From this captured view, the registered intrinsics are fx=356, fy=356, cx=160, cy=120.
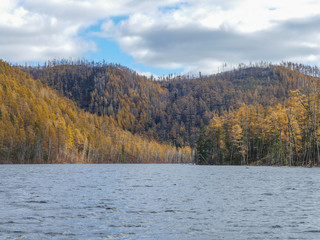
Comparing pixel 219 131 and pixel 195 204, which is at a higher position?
pixel 219 131

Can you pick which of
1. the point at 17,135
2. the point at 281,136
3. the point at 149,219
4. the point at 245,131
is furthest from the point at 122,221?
the point at 17,135

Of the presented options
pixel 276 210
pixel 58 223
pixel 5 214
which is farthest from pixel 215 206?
pixel 5 214

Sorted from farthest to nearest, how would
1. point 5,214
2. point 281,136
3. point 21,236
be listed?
point 281,136, point 5,214, point 21,236

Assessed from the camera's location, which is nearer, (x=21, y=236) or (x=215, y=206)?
(x=21, y=236)

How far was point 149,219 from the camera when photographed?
20.6 m

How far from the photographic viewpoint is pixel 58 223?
63.0ft

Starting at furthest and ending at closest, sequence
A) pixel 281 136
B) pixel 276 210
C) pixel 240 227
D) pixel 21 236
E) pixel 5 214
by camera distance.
Result: pixel 281 136 < pixel 276 210 < pixel 5 214 < pixel 240 227 < pixel 21 236

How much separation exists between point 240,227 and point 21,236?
1065 centimetres

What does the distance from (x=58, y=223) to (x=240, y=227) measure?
9653mm

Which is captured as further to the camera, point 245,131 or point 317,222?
point 245,131

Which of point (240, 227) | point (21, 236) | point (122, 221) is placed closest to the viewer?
point (21, 236)

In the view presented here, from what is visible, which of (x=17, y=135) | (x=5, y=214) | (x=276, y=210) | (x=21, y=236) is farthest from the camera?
(x=17, y=135)

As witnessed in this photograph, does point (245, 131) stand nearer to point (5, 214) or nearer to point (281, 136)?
point (281, 136)

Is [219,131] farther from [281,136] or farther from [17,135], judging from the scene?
[17,135]
